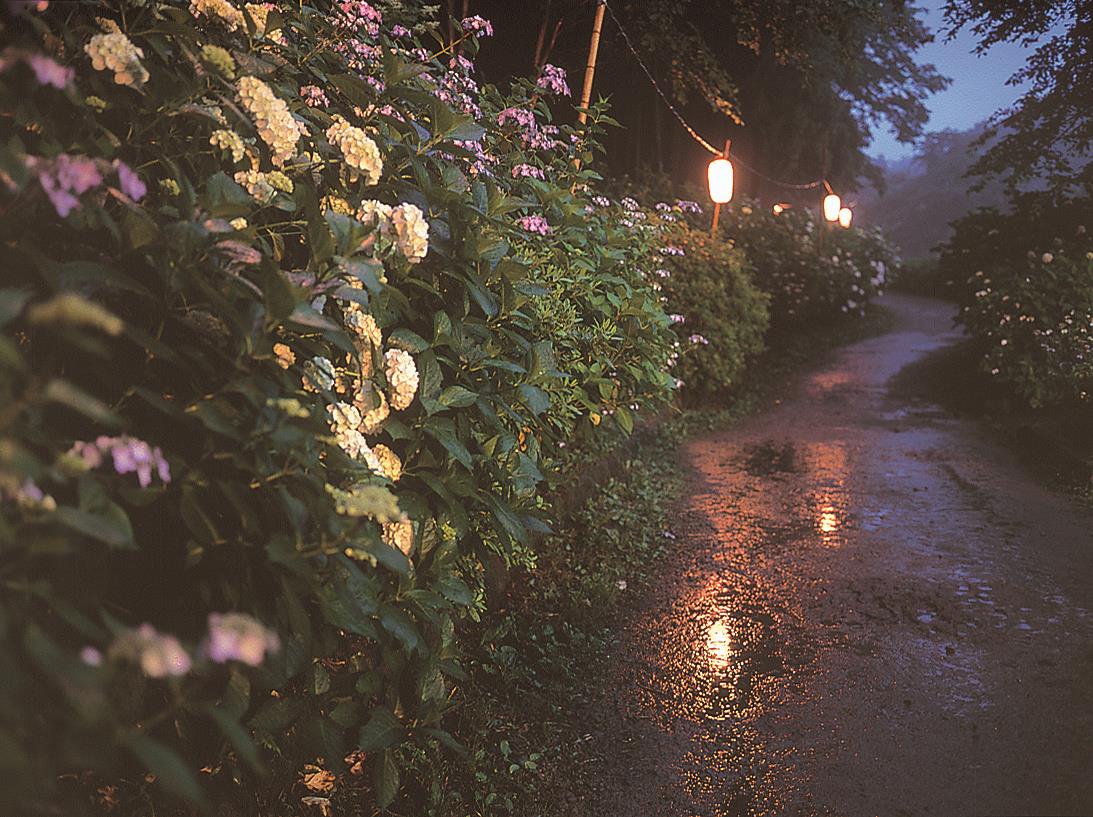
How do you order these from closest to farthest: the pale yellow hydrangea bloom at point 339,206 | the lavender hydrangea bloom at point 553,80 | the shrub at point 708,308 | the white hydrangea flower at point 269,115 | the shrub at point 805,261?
1. the white hydrangea flower at point 269,115
2. the pale yellow hydrangea bloom at point 339,206
3. the lavender hydrangea bloom at point 553,80
4. the shrub at point 708,308
5. the shrub at point 805,261

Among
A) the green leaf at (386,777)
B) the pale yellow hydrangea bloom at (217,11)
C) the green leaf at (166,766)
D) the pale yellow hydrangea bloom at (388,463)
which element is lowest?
the green leaf at (386,777)

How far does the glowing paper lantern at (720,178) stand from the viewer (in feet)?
40.4

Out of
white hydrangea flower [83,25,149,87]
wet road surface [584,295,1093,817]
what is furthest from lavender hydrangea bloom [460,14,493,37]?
wet road surface [584,295,1093,817]

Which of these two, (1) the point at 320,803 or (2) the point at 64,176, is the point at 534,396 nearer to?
(1) the point at 320,803

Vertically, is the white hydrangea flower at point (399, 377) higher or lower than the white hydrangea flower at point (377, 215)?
lower

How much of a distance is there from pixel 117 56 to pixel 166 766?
5.31 ft

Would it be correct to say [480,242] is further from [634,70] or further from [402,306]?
[634,70]

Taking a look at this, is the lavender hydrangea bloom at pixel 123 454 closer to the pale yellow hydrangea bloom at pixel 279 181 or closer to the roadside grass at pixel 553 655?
the pale yellow hydrangea bloom at pixel 279 181

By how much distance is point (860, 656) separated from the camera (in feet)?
14.2

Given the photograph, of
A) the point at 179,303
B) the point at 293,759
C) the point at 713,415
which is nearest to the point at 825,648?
the point at 293,759

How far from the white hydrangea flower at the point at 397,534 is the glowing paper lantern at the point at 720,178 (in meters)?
11.1

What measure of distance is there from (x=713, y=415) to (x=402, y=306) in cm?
876

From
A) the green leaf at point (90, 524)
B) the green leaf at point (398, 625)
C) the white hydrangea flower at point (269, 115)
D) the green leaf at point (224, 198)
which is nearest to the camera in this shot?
the green leaf at point (90, 524)

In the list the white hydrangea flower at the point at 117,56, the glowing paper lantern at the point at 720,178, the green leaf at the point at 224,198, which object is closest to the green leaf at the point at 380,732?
the green leaf at the point at 224,198
